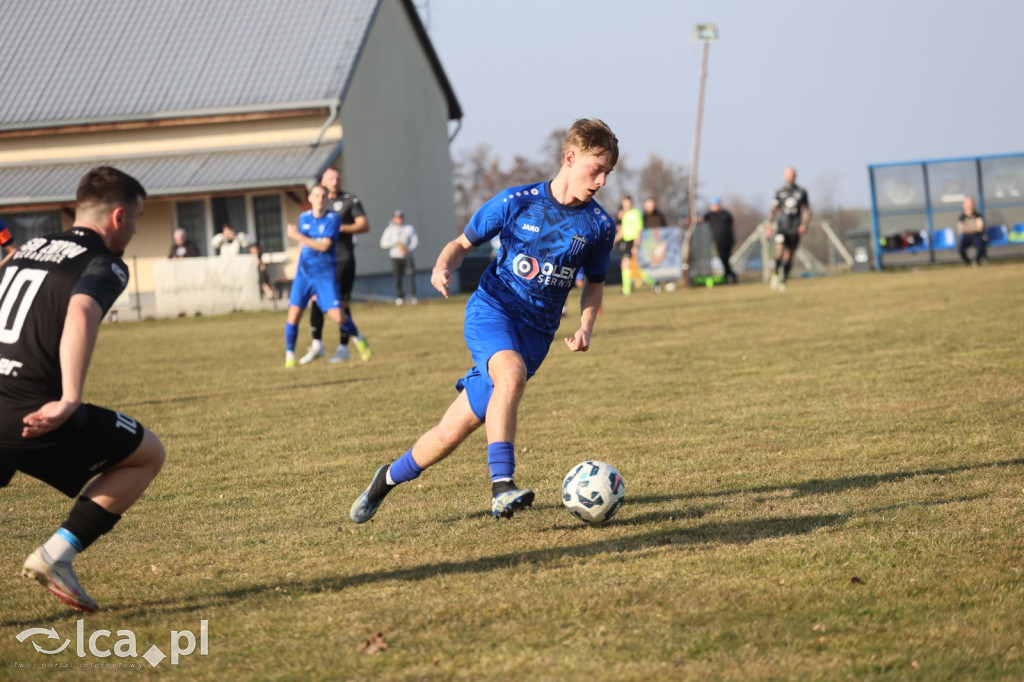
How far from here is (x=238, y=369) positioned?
13.7 m

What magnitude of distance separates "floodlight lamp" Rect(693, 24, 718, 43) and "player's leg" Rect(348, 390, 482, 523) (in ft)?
92.9

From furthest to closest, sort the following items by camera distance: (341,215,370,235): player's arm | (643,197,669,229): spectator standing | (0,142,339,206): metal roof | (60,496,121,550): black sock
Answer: (643,197,669,229): spectator standing, (0,142,339,206): metal roof, (341,215,370,235): player's arm, (60,496,121,550): black sock

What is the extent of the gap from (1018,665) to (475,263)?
34.9 m

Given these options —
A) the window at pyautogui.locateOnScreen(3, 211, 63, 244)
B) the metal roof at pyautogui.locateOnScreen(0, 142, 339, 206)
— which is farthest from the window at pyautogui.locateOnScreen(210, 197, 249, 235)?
the window at pyautogui.locateOnScreen(3, 211, 63, 244)

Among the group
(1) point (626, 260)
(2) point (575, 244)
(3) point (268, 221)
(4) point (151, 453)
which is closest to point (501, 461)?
(2) point (575, 244)

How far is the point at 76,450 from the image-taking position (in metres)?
4.05

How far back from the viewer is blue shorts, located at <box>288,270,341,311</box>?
1332 centimetres

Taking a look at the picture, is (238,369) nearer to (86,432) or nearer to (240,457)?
(240,457)

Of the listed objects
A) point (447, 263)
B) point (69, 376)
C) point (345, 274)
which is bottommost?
point (69, 376)

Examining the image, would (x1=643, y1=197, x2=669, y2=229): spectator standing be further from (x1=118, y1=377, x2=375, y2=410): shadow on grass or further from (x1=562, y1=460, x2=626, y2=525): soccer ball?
(x1=562, y1=460, x2=626, y2=525): soccer ball

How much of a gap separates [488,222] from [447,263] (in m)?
0.29

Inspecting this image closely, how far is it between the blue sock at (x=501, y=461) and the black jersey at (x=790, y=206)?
18776 millimetres

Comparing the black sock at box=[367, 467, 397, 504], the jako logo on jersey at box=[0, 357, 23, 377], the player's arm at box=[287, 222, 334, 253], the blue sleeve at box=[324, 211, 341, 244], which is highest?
the blue sleeve at box=[324, 211, 341, 244]

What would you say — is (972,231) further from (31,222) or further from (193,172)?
(31,222)
